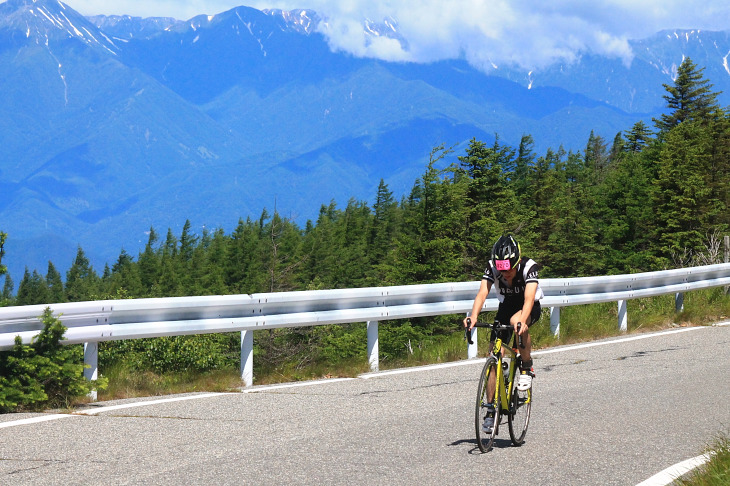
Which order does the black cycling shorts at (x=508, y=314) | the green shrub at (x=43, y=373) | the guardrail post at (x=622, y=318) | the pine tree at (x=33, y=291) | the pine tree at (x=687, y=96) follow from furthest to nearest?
the pine tree at (x=33, y=291) → the pine tree at (x=687, y=96) → the guardrail post at (x=622, y=318) → the green shrub at (x=43, y=373) → the black cycling shorts at (x=508, y=314)

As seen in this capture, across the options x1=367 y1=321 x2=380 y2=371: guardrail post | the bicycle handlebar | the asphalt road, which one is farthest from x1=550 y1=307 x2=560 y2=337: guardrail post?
the bicycle handlebar

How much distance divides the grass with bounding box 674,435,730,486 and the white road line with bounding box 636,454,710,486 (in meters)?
0.10

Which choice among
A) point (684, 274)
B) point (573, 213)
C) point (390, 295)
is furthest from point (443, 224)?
point (573, 213)

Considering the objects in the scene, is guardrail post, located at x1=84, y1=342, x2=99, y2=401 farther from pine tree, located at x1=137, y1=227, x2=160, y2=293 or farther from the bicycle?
pine tree, located at x1=137, y1=227, x2=160, y2=293

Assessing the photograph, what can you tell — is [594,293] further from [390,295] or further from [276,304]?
[276,304]

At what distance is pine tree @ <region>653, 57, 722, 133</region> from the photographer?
250 feet

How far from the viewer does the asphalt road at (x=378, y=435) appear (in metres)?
5.08

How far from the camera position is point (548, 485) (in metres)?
4.91

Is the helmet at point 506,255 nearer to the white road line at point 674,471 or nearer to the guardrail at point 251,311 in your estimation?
the white road line at point 674,471

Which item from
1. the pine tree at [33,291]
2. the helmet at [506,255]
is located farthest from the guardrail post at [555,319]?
the pine tree at [33,291]

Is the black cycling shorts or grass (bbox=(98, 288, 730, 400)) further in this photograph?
grass (bbox=(98, 288, 730, 400))

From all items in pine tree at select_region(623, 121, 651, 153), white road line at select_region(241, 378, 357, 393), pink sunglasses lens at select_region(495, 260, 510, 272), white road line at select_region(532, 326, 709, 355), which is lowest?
white road line at select_region(241, 378, 357, 393)

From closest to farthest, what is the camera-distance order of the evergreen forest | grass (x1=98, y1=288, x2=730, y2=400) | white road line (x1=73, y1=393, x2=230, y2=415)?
white road line (x1=73, y1=393, x2=230, y2=415) → grass (x1=98, y1=288, x2=730, y2=400) → the evergreen forest

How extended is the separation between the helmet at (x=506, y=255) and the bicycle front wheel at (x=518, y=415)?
986 mm
